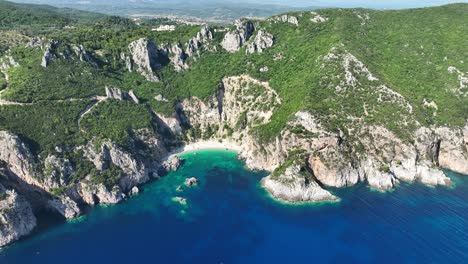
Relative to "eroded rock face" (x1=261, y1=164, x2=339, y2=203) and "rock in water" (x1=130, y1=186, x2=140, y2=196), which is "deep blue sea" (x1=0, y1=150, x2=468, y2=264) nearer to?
"rock in water" (x1=130, y1=186, x2=140, y2=196)

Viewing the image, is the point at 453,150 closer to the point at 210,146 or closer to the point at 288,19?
the point at 210,146

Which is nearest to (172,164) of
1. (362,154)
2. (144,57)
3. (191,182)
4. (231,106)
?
(191,182)

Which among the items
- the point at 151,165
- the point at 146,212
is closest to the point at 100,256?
the point at 146,212

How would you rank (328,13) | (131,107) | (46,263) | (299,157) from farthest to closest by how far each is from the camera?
(328,13) < (131,107) < (299,157) < (46,263)

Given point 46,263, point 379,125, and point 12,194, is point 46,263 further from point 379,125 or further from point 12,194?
point 379,125

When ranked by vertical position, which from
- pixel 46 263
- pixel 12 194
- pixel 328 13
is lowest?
pixel 46 263

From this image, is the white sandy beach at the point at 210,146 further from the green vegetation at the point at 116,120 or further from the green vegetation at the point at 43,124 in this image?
the green vegetation at the point at 43,124
